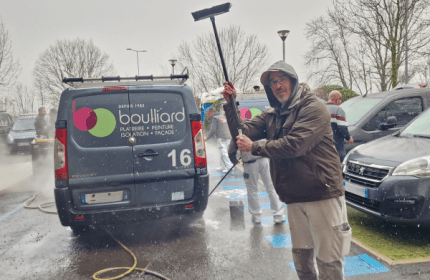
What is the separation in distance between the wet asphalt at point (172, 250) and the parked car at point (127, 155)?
42 cm

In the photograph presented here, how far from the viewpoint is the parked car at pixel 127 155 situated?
438 cm

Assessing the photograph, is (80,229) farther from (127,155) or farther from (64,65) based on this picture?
(64,65)

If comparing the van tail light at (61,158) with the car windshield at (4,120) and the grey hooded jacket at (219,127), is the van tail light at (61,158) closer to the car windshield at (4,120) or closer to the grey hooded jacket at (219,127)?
the grey hooded jacket at (219,127)

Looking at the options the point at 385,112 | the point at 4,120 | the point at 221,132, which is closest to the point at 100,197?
the point at 385,112

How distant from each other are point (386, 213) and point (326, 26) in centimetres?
2778

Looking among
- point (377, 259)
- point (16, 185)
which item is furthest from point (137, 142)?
point (16, 185)

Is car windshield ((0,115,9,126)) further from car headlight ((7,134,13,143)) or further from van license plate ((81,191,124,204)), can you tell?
van license plate ((81,191,124,204))

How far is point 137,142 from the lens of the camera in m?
4.53

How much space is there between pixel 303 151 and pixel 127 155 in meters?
2.49

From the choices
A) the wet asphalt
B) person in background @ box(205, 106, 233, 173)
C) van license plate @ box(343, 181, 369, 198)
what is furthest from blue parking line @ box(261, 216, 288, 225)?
person in background @ box(205, 106, 233, 173)

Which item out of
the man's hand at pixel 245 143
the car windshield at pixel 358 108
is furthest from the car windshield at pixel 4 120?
the man's hand at pixel 245 143

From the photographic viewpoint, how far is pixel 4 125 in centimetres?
1938

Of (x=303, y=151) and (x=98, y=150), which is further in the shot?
(x=98, y=150)

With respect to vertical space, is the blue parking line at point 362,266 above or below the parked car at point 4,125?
below
